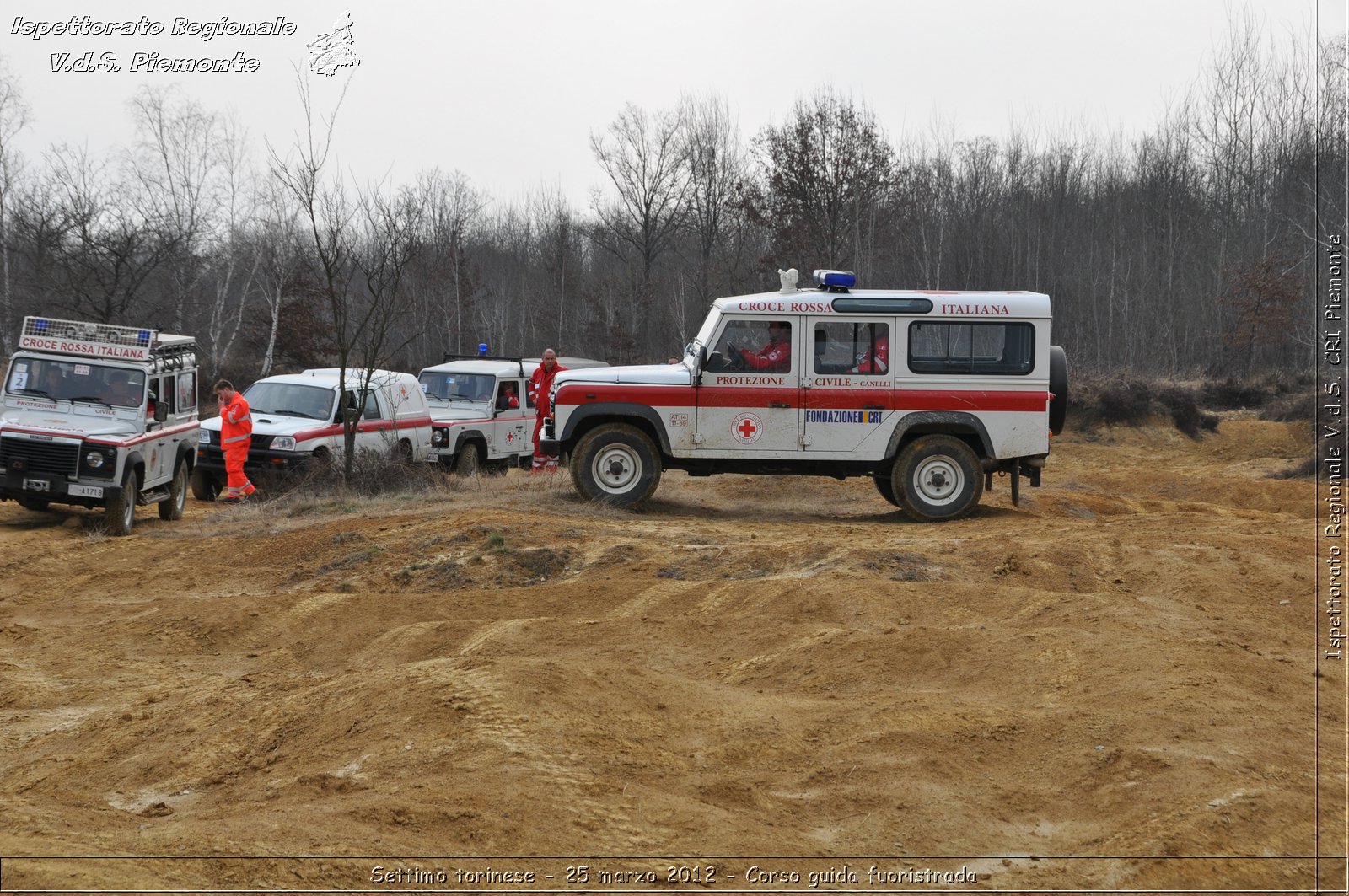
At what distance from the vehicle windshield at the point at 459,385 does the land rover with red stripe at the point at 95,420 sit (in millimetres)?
6253

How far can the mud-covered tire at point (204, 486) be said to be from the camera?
59.7ft

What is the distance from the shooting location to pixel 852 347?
45.3 feet

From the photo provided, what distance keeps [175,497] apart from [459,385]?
676 cm

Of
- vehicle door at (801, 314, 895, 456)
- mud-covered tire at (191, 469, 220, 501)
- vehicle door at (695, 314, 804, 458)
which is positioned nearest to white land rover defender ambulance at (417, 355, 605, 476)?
mud-covered tire at (191, 469, 220, 501)

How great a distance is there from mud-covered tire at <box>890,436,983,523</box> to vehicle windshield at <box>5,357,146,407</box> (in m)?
9.52

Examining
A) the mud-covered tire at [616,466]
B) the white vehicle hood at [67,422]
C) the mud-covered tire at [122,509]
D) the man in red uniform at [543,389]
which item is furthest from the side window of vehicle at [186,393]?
the mud-covered tire at [616,466]

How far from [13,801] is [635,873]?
3.11 m

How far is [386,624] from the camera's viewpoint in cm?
931

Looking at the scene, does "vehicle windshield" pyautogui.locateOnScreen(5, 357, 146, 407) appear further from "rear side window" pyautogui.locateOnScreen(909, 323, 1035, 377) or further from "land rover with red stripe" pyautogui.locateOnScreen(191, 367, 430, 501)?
"rear side window" pyautogui.locateOnScreen(909, 323, 1035, 377)

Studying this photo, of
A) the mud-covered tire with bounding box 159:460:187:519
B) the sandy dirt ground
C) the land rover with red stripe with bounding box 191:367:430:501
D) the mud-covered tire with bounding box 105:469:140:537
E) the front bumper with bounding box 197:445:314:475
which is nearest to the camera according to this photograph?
the sandy dirt ground

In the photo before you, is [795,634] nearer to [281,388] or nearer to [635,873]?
[635,873]

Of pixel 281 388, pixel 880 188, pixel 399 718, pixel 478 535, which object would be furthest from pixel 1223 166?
pixel 399 718

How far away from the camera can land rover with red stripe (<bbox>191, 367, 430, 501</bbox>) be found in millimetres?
17031

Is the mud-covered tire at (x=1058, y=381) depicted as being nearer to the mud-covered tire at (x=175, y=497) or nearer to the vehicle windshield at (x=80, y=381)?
the vehicle windshield at (x=80, y=381)
